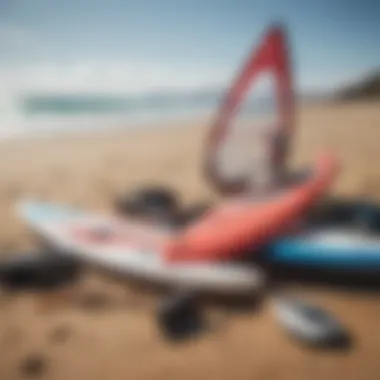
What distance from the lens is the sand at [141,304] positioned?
1196 mm

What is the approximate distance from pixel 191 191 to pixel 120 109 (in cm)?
26

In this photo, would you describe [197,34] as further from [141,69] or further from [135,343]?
[135,343]

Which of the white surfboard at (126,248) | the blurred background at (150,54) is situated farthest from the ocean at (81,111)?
the white surfboard at (126,248)

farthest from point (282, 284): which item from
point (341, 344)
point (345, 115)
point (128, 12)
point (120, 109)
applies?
Answer: point (128, 12)

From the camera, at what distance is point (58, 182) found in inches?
55.3

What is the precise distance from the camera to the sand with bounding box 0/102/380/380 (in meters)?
1.20

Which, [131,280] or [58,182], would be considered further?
[58,182]

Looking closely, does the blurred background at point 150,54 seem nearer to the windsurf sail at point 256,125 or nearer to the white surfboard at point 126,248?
the windsurf sail at point 256,125

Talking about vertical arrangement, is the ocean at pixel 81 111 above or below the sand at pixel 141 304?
above

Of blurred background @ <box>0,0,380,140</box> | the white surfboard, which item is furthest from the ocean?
the white surfboard

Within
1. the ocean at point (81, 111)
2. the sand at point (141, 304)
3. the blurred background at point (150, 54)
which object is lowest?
the sand at point (141, 304)

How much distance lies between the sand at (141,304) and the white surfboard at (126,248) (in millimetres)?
33

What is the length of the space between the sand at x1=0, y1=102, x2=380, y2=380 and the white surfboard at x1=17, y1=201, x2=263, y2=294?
3 centimetres

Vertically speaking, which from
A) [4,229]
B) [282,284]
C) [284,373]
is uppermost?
[4,229]
